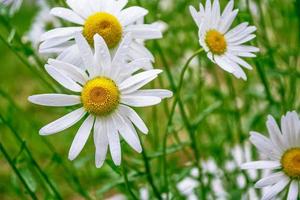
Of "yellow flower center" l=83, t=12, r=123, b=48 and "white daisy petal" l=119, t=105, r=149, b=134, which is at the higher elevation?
"yellow flower center" l=83, t=12, r=123, b=48

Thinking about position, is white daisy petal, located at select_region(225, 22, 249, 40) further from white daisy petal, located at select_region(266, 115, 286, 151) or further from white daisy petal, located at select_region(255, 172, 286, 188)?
white daisy petal, located at select_region(255, 172, 286, 188)

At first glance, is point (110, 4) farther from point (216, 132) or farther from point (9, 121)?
point (216, 132)

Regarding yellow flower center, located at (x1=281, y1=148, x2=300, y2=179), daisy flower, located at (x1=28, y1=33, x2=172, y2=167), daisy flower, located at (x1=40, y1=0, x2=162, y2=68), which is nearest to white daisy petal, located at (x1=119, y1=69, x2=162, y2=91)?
daisy flower, located at (x1=28, y1=33, x2=172, y2=167)

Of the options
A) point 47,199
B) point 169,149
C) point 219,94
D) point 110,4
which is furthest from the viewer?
point 219,94

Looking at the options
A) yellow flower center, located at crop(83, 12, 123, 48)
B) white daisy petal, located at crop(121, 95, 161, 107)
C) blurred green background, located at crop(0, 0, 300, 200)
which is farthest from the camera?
blurred green background, located at crop(0, 0, 300, 200)

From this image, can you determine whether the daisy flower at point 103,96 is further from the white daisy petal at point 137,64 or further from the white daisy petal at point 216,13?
the white daisy petal at point 216,13

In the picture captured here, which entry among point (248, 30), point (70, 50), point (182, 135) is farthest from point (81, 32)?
point (182, 135)

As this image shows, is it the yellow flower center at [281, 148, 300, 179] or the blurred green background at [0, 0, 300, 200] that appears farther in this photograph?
the blurred green background at [0, 0, 300, 200]
